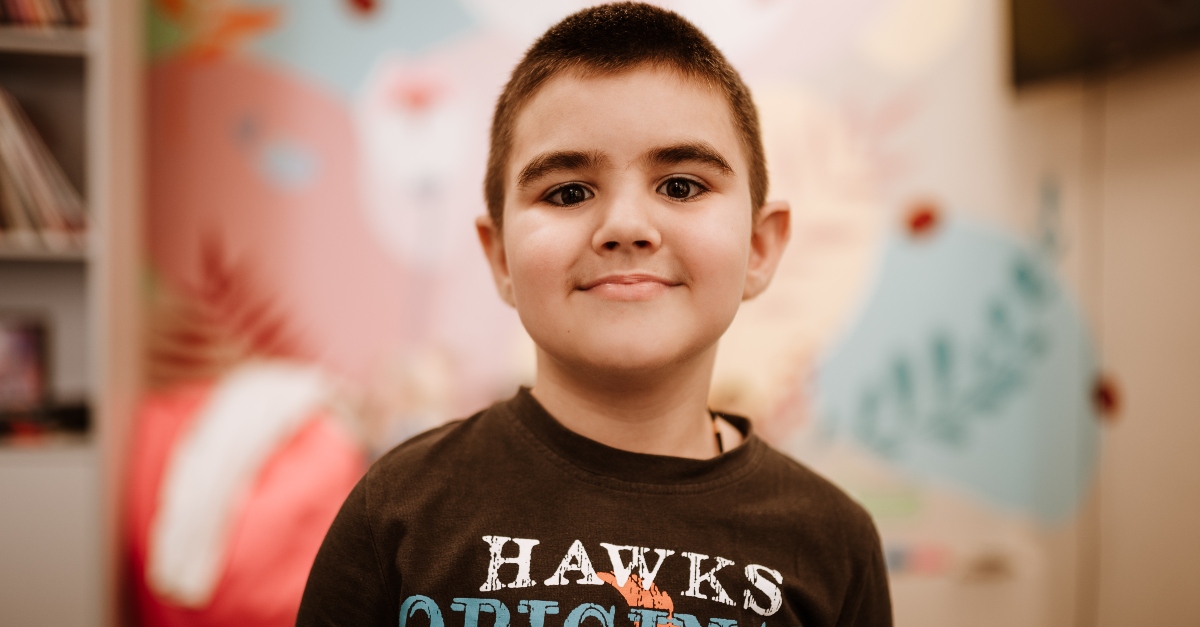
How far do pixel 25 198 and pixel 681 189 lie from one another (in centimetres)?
154

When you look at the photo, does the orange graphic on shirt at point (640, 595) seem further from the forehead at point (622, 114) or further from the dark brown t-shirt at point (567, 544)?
the forehead at point (622, 114)

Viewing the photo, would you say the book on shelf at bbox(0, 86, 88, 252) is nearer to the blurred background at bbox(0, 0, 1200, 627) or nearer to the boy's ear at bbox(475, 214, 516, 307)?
the blurred background at bbox(0, 0, 1200, 627)

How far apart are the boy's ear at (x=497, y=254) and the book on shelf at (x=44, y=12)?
1.31 meters

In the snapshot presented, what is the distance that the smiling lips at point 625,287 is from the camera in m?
0.58

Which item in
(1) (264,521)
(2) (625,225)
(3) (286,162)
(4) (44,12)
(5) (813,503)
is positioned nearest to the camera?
(2) (625,225)

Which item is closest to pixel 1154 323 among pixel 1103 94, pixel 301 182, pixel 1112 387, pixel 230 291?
pixel 1112 387

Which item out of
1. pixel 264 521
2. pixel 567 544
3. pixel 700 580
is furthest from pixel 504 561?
pixel 264 521

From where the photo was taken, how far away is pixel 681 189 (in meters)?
0.62

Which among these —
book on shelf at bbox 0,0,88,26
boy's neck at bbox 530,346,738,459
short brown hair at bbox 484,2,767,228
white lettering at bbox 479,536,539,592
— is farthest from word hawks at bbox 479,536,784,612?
book on shelf at bbox 0,0,88,26

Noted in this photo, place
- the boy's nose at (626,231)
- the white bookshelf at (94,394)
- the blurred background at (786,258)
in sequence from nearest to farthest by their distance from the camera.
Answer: the boy's nose at (626,231) → the white bookshelf at (94,394) → the blurred background at (786,258)

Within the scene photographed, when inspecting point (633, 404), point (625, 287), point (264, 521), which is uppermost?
point (625, 287)

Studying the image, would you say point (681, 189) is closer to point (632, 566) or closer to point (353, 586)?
point (632, 566)

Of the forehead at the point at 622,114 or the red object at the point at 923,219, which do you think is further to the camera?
the red object at the point at 923,219

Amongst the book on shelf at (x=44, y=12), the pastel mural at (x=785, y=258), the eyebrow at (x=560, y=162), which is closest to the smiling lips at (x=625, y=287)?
the eyebrow at (x=560, y=162)
